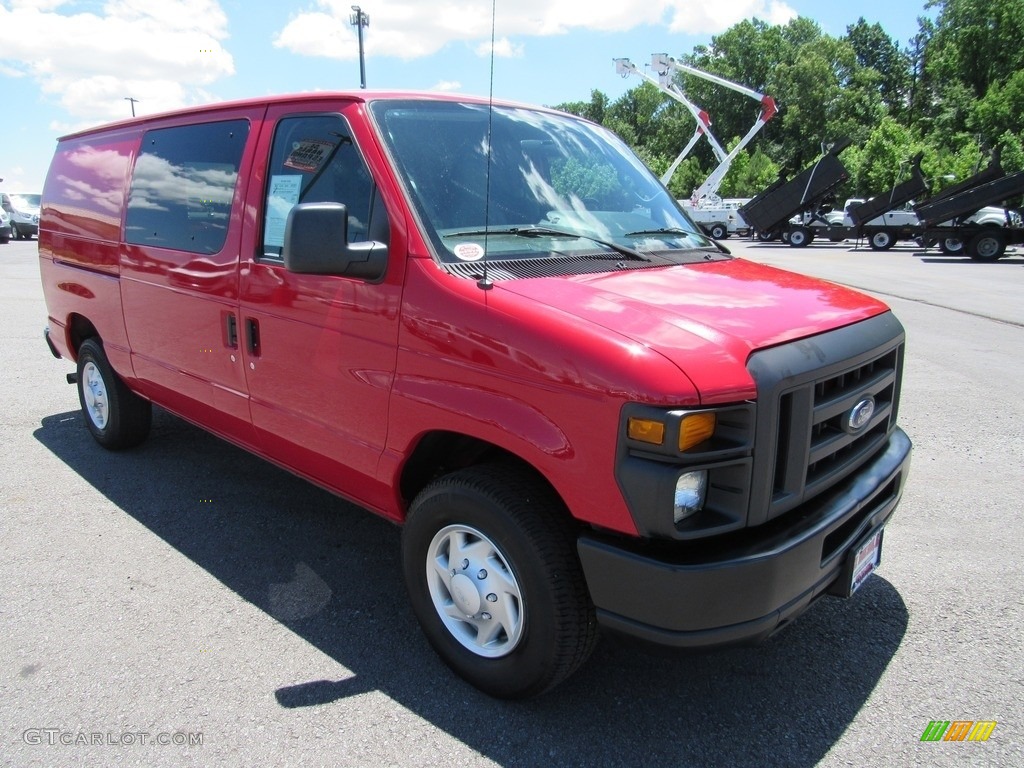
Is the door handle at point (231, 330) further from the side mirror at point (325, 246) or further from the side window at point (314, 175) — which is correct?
the side mirror at point (325, 246)

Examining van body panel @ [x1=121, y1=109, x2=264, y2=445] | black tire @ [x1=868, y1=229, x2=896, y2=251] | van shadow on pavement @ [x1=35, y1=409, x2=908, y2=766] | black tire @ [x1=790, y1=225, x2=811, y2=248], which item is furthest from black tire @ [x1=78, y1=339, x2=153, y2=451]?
black tire @ [x1=790, y1=225, x2=811, y2=248]

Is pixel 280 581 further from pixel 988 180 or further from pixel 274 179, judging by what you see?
pixel 988 180

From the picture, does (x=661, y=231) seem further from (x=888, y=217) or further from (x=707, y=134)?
(x=707, y=134)

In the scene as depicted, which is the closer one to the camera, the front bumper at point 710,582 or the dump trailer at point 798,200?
the front bumper at point 710,582

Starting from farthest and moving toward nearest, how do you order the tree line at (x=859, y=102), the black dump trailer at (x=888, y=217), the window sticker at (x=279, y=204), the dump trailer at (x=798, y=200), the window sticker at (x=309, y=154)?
the tree line at (x=859, y=102)
the black dump trailer at (x=888, y=217)
the dump trailer at (x=798, y=200)
the window sticker at (x=279, y=204)
the window sticker at (x=309, y=154)

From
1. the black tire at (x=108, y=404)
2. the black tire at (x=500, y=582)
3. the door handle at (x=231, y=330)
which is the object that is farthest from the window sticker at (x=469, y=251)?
the black tire at (x=108, y=404)

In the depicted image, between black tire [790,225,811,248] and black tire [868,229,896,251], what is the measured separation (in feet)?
7.80

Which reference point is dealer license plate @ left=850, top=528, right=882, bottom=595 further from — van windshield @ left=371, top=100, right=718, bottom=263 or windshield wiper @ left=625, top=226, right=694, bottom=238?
windshield wiper @ left=625, top=226, right=694, bottom=238

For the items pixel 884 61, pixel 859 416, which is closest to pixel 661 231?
pixel 859 416

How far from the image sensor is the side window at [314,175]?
9.70 ft

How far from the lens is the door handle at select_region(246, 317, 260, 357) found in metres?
3.38

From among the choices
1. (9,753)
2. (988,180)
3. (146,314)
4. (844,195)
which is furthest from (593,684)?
(844,195)

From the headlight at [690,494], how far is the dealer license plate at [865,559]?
74cm

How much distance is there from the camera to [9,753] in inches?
97.5
